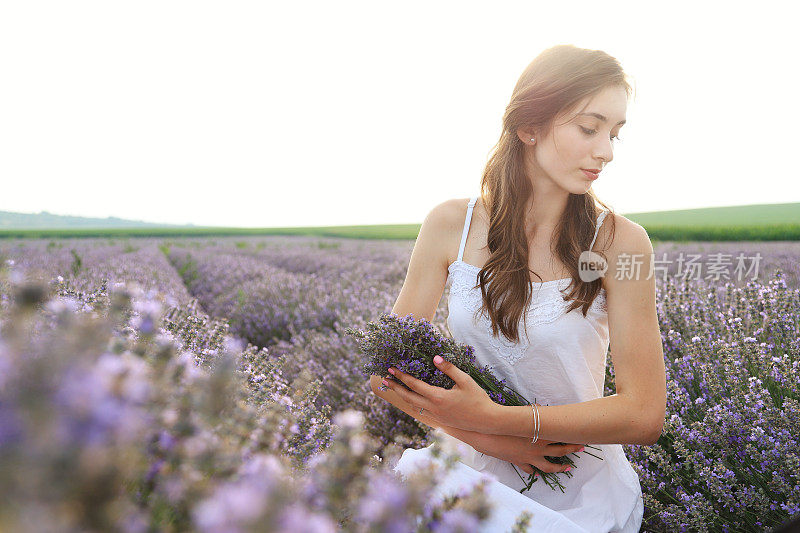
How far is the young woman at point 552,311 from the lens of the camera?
5.59 feet

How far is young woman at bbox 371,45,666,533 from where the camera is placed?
170 centimetres

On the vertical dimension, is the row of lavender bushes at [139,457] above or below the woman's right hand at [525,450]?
above

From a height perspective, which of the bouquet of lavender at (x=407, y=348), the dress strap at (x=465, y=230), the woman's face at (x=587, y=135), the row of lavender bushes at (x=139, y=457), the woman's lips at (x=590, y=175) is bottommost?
the bouquet of lavender at (x=407, y=348)

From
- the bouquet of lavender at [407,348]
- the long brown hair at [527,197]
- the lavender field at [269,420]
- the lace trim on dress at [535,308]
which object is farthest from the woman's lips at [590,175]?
the lavender field at [269,420]

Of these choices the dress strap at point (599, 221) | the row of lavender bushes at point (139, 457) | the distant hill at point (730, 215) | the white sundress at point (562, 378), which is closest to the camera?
the row of lavender bushes at point (139, 457)

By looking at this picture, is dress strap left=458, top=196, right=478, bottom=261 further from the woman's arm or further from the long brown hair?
the woman's arm

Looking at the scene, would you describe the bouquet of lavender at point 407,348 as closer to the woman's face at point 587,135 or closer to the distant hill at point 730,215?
the woman's face at point 587,135

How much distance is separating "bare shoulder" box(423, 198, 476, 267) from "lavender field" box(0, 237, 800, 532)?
0.79 metres

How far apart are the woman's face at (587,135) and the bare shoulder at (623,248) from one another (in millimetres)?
237

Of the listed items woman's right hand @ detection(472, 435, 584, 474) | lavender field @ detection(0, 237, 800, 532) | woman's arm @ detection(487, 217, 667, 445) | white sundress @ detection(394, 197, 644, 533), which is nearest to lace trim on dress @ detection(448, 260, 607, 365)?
white sundress @ detection(394, 197, 644, 533)

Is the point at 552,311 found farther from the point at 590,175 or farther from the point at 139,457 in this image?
the point at 139,457

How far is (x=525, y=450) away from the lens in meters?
1.76

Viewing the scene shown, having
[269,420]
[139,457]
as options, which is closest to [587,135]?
[269,420]

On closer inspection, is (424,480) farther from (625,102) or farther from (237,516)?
(625,102)
